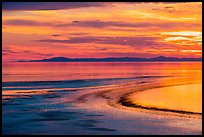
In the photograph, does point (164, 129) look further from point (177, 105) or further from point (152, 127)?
point (177, 105)

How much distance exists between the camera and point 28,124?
34.8 feet

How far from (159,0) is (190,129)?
5.73 m

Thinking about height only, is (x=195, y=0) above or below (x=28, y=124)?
above

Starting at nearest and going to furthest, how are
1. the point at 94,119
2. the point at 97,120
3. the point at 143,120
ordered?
the point at 143,120 → the point at 97,120 → the point at 94,119

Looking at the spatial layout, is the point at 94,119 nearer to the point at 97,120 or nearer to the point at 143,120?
the point at 97,120

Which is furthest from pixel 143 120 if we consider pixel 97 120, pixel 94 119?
pixel 94 119

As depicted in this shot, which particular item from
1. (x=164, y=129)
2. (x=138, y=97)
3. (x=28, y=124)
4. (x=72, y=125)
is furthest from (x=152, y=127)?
(x=138, y=97)

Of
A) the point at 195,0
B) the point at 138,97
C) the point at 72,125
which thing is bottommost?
the point at 138,97

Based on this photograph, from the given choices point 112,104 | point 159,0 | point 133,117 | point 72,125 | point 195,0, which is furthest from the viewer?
point 112,104

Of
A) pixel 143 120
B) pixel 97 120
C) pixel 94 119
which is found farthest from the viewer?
pixel 94 119

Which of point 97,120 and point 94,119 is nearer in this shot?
point 97,120

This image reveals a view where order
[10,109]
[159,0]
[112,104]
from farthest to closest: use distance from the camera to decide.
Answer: [112,104] → [10,109] → [159,0]

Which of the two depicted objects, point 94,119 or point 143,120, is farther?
point 94,119

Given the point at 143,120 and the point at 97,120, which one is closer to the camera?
the point at 143,120
